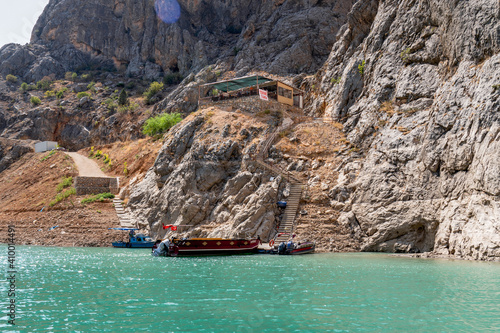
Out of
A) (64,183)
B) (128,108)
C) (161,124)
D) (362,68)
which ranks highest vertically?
(128,108)

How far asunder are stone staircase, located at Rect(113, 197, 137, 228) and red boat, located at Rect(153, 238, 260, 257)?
40.6 feet

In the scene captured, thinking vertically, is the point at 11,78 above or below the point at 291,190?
above

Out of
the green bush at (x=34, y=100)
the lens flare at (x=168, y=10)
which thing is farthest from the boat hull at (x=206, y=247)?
the lens flare at (x=168, y=10)

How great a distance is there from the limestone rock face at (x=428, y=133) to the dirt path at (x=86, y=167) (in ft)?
122

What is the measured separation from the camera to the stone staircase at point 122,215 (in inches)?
1689

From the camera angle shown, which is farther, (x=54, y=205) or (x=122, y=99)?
(x=122, y=99)

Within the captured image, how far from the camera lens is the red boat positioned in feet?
103

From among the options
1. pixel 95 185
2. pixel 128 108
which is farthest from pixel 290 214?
pixel 128 108

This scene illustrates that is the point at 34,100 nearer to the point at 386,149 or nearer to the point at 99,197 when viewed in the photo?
the point at 99,197

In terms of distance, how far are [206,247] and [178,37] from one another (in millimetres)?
72298

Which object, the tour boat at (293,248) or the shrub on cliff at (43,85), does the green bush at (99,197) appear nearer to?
the tour boat at (293,248)

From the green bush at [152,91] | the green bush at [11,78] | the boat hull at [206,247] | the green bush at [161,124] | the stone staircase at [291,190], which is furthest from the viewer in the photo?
the green bush at [11,78]

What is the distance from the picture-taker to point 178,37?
92188mm

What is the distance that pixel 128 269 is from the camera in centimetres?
2328
